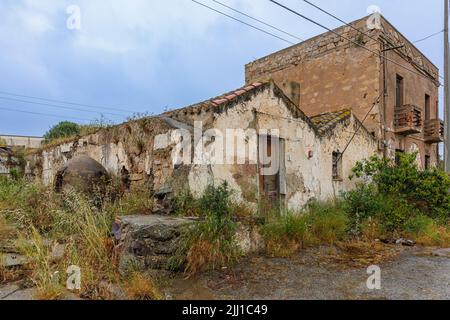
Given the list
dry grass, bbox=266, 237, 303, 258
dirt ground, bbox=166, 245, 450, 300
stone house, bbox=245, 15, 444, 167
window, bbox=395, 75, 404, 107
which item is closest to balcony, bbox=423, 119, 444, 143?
stone house, bbox=245, 15, 444, 167

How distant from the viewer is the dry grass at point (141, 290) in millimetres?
3773

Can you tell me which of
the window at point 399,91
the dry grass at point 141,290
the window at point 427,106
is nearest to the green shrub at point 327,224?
the dry grass at point 141,290

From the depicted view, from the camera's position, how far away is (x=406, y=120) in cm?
1192

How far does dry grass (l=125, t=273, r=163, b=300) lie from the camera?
3773mm

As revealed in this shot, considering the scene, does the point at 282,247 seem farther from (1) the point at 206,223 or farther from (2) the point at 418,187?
(2) the point at 418,187

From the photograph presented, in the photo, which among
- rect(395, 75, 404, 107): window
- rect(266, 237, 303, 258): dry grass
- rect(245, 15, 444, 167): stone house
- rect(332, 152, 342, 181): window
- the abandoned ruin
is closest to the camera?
rect(266, 237, 303, 258): dry grass

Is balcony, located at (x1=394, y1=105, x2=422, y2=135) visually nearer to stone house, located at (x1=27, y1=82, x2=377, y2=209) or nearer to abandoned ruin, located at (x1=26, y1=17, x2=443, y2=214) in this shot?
abandoned ruin, located at (x1=26, y1=17, x2=443, y2=214)

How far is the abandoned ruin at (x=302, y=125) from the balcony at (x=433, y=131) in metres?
0.04

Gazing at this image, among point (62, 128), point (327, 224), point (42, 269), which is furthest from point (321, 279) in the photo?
point (62, 128)

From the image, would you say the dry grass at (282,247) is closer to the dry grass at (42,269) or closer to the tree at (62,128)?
the dry grass at (42,269)

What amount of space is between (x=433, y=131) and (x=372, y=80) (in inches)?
194

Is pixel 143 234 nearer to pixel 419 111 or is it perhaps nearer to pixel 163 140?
pixel 163 140
